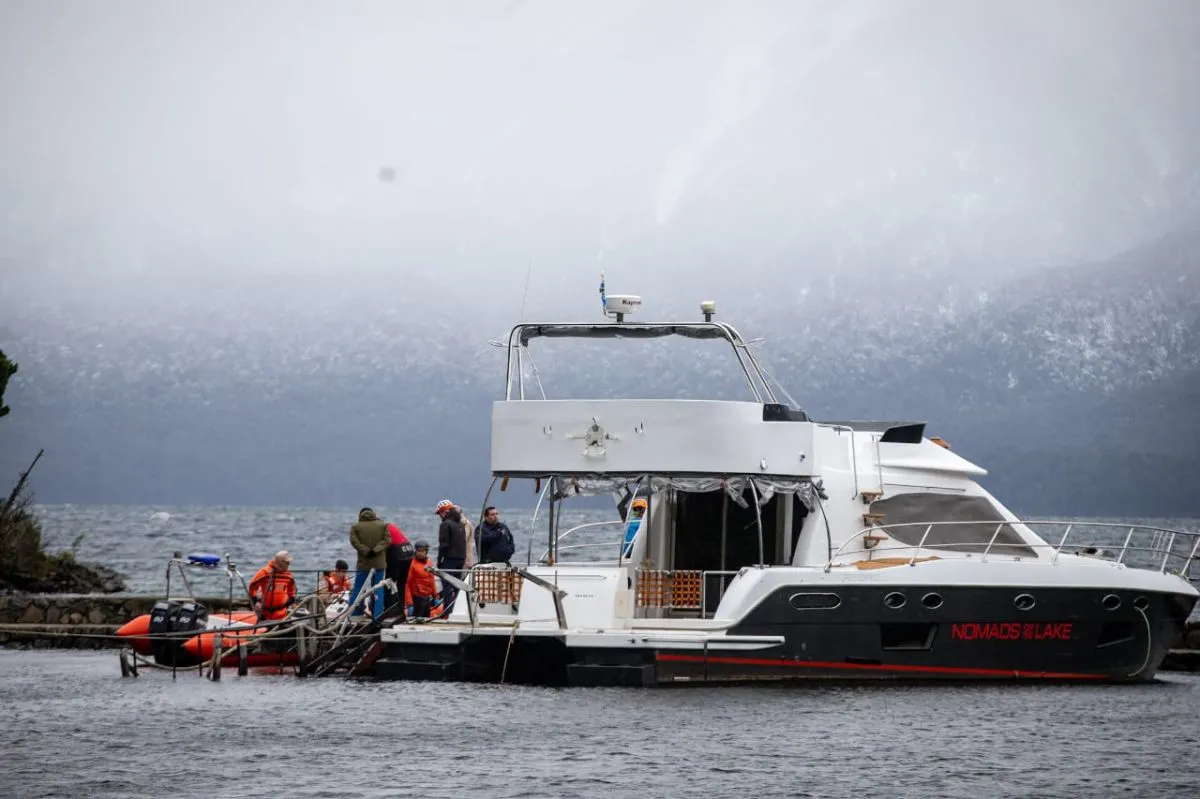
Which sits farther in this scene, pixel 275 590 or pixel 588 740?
pixel 275 590

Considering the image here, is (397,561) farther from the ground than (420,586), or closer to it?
farther from the ground

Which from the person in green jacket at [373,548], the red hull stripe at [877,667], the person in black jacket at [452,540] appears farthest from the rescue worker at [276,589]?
the red hull stripe at [877,667]

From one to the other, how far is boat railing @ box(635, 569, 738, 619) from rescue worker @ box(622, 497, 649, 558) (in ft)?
5.91

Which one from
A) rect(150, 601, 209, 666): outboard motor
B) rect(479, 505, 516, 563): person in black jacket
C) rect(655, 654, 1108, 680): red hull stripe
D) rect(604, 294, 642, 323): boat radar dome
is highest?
rect(604, 294, 642, 323): boat radar dome

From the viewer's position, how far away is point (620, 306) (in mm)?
24594

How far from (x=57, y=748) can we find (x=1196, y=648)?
17487 mm

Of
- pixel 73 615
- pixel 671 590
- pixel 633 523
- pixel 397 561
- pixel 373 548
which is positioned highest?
pixel 633 523

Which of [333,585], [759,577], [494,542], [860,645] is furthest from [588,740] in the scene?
[333,585]

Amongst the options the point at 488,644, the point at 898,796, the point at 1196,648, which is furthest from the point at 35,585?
the point at 898,796

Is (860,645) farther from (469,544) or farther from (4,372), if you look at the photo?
(4,372)

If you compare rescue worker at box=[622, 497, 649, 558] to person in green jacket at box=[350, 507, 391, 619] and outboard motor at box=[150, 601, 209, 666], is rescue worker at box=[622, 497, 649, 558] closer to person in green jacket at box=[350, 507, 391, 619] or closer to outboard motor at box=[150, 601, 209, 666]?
person in green jacket at box=[350, 507, 391, 619]

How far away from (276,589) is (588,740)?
23.8 feet

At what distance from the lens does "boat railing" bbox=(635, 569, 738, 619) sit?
23.7 metres

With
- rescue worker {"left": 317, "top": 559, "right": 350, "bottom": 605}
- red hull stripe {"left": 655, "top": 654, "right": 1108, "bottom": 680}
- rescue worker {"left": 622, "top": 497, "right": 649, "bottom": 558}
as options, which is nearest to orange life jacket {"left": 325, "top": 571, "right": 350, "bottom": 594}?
rescue worker {"left": 317, "top": 559, "right": 350, "bottom": 605}
